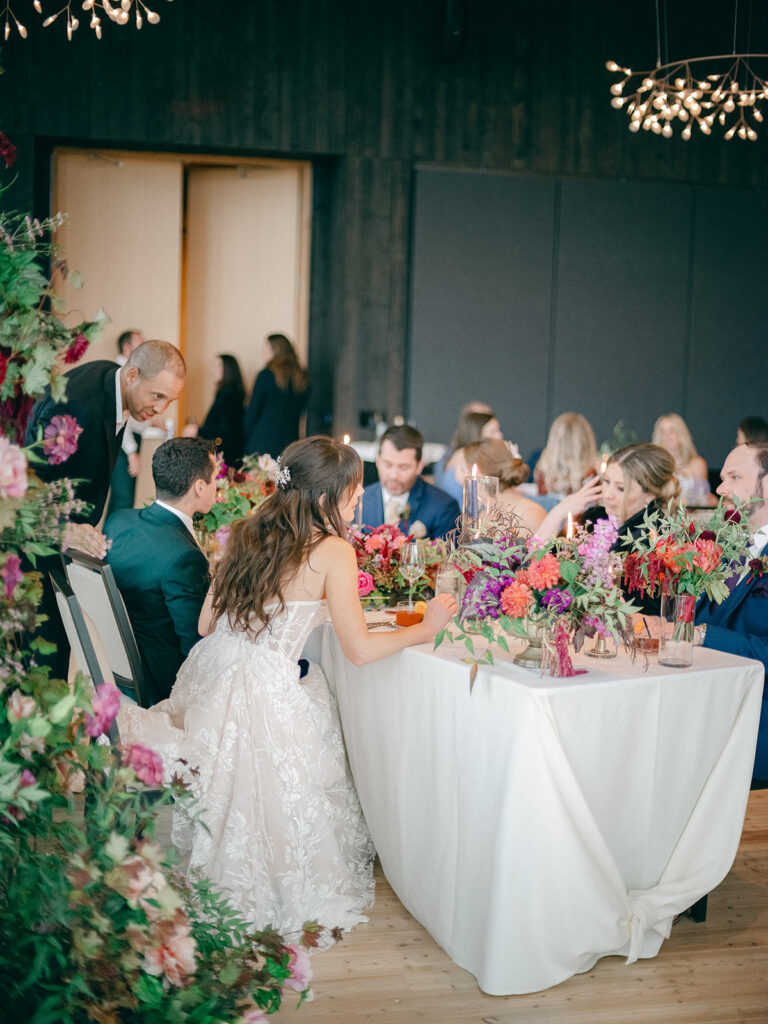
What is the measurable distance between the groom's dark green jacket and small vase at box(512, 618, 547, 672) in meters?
1.07

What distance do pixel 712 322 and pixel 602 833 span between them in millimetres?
7192

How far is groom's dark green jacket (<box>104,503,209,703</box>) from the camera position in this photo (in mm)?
3193

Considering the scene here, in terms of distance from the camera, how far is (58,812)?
1.69 m

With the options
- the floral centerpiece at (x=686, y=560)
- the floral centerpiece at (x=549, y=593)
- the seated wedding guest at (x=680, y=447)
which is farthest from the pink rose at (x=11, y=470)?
the seated wedding guest at (x=680, y=447)

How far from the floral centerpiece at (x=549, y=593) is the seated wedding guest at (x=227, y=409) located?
19.8 feet

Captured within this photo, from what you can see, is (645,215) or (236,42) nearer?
(236,42)

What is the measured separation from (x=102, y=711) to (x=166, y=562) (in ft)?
5.36

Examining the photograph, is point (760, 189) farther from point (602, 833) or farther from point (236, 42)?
point (602, 833)

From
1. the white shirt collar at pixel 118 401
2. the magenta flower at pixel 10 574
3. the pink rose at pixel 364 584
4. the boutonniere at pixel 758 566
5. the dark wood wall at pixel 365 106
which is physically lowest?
the pink rose at pixel 364 584

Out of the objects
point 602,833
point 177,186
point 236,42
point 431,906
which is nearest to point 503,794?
point 602,833

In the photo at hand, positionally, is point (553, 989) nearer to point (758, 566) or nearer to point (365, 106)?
point (758, 566)

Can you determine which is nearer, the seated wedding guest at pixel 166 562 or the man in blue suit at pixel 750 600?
the man in blue suit at pixel 750 600

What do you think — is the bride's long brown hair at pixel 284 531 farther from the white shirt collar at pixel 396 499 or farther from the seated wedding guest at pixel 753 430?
the seated wedding guest at pixel 753 430

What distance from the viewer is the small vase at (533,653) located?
265 centimetres
